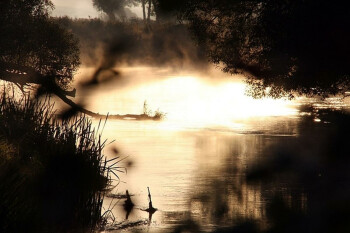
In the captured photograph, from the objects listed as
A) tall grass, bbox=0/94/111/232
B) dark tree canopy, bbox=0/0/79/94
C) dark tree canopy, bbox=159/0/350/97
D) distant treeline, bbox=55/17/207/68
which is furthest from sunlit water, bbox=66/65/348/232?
distant treeline, bbox=55/17/207/68

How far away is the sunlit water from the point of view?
19741 millimetres

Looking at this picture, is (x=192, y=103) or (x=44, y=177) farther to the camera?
(x=192, y=103)

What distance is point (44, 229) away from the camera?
14812 mm

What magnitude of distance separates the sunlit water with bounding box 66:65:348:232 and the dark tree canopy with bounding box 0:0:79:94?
3.46 metres

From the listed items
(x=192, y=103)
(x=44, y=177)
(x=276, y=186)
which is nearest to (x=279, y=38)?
(x=276, y=186)

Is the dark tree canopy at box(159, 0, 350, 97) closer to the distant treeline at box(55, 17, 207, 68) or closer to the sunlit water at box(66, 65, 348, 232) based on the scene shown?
the sunlit water at box(66, 65, 348, 232)

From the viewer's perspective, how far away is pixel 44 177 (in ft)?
58.6

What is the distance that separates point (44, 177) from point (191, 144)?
16.3 meters

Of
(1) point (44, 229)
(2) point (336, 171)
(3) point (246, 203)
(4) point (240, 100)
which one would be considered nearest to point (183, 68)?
(4) point (240, 100)

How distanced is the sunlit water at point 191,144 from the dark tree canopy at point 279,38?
9.14 ft

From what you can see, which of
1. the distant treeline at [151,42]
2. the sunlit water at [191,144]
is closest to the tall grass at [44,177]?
the sunlit water at [191,144]

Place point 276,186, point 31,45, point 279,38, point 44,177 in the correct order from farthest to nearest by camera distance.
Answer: point 31,45 < point 279,38 < point 276,186 < point 44,177

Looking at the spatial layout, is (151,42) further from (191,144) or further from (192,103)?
(191,144)

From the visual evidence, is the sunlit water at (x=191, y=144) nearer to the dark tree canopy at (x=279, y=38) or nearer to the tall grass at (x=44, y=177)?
the tall grass at (x=44, y=177)
